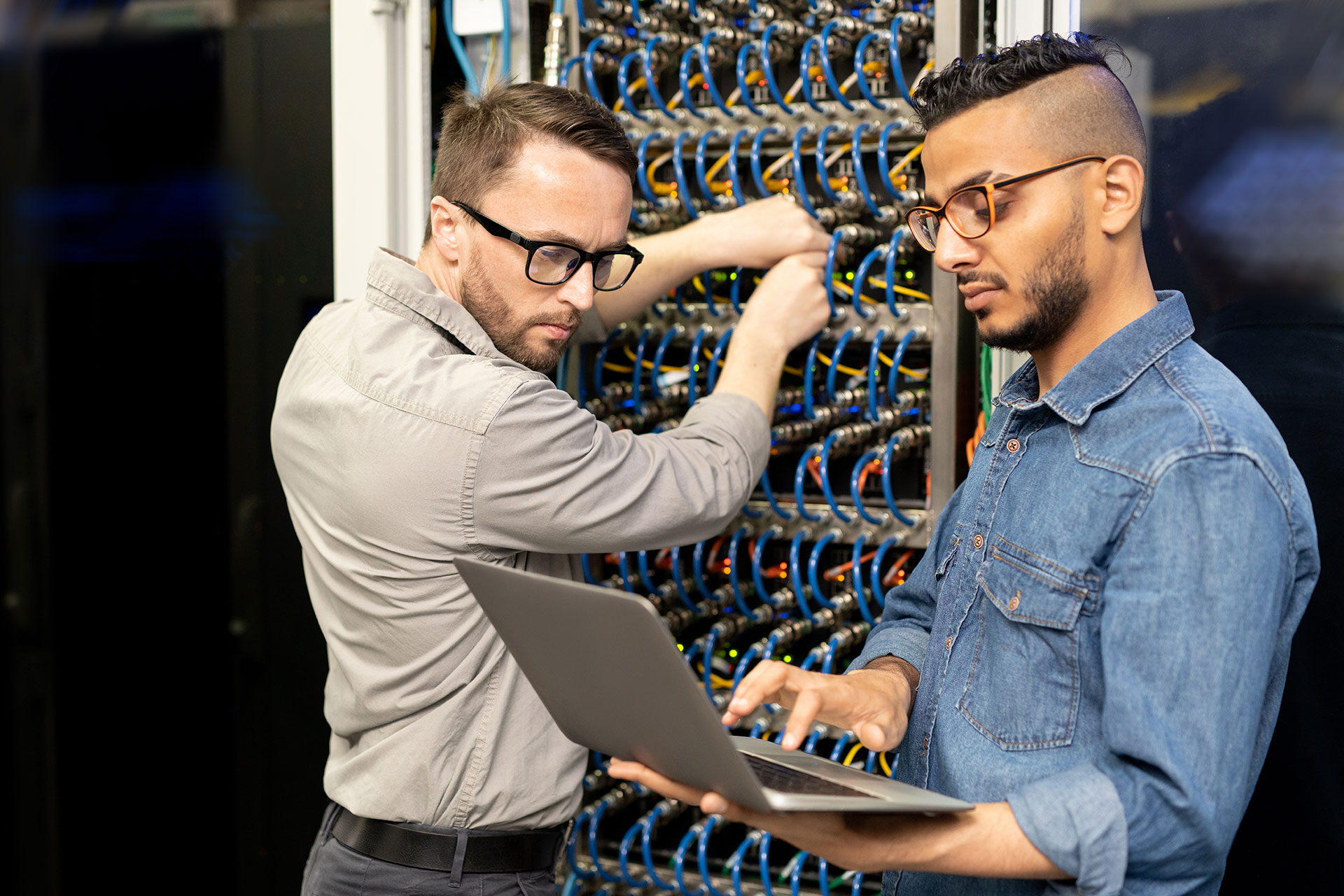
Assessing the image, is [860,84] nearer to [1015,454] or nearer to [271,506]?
[1015,454]

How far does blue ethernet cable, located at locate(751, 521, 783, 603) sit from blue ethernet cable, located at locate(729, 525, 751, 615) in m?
0.03

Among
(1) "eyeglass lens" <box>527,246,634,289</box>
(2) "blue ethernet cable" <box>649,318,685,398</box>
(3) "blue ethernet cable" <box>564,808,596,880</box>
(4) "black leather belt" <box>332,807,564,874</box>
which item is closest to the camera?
(4) "black leather belt" <box>332,807,564,874</box>

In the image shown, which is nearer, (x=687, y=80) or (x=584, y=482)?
(x=584, y=482)

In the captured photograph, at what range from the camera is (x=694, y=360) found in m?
2.05

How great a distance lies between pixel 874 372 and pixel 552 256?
1.84ft

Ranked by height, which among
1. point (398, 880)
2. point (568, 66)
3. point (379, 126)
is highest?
point (568, 66)

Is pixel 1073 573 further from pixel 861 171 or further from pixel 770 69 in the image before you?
pixel 770 69

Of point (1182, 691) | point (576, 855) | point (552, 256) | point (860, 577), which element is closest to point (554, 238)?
point (552, 256)

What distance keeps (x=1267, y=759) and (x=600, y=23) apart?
168 centimetres

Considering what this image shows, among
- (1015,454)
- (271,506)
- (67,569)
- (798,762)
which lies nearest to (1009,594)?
(1015,454)

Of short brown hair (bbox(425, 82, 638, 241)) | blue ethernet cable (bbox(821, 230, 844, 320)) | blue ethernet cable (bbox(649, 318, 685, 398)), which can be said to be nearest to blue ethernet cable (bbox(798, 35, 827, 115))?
blue ethernet cable (bbox(821, 230, 844, 320))

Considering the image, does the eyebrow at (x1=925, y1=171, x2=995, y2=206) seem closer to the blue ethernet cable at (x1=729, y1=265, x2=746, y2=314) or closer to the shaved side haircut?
the shaved side haircut

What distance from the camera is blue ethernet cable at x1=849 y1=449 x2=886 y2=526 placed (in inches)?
75.6

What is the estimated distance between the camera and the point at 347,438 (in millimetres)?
1623
